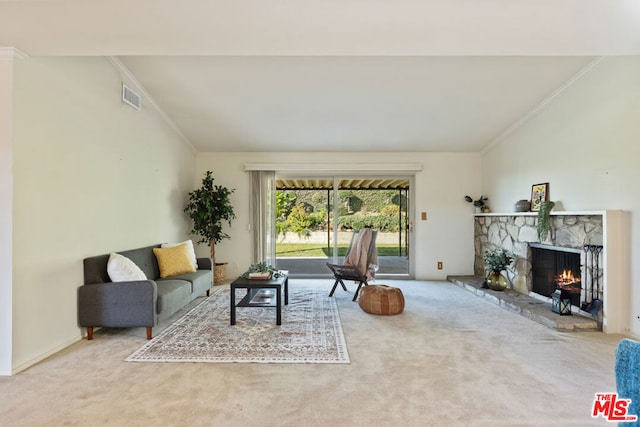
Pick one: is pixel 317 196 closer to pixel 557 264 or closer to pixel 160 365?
pixel 557 264

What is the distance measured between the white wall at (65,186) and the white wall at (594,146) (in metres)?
4.93

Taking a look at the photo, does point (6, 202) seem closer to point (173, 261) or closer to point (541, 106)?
point (173, 261)

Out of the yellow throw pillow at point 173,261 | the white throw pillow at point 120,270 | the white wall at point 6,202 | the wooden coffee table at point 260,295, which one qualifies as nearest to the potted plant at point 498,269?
the wooden coffee table at point 260,295

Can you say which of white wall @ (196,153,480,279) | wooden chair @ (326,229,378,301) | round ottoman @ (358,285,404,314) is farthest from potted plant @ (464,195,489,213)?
round ottoman @ (358,285,404,314)

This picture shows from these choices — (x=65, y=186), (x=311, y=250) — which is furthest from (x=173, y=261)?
(x=311, y=250)

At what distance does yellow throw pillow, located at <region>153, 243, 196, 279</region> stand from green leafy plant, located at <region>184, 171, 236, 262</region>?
95cm

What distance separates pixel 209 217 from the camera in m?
5.24

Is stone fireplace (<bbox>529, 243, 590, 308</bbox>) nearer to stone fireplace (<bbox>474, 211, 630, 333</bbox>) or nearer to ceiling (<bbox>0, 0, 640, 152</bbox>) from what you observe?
stone fireplace (<bbox>474, 211, 630, 333</bbox>)

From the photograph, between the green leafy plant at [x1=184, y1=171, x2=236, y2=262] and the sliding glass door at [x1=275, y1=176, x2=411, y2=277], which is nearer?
the green leafy plant at [x1=184, y1=171, x2=236, y2=262]

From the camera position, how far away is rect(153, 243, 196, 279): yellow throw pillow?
408 centimetres

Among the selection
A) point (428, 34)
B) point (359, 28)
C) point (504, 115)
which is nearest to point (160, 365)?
point (359, 28)

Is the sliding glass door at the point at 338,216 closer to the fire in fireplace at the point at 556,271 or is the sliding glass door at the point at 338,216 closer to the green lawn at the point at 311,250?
the green lawn at the point at 311,250

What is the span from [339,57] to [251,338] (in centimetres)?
282

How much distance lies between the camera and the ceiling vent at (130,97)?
362 cm
